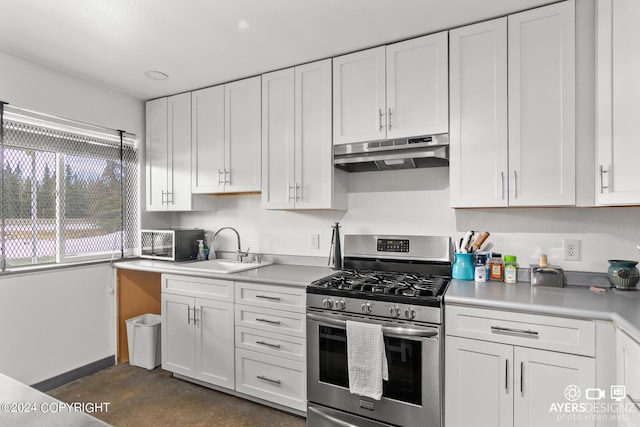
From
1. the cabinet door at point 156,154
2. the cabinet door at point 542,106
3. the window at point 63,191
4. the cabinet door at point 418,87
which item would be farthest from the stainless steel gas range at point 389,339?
the window at point 63,191

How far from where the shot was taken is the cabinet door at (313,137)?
2471mm

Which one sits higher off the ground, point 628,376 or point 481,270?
point 481,270

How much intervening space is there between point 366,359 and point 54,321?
2412 mm

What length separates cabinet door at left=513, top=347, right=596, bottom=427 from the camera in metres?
1.55

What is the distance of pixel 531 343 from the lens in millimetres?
1636

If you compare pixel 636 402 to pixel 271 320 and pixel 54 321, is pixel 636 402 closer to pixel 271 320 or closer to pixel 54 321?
pixel 271 320

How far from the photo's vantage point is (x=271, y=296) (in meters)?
2.29

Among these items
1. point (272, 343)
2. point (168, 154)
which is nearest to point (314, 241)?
point (272, 343)

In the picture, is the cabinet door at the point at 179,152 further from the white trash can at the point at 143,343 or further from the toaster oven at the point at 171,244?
the white trash can at the point at 143,343

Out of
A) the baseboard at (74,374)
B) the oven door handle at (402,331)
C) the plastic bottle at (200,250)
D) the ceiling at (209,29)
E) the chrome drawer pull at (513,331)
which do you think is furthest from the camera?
the plastic bottle at (200,250)

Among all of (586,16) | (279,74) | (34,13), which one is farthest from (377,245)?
(34,13)

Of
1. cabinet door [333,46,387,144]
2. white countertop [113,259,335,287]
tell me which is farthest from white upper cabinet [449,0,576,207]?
white countertop [113,259,335,287]

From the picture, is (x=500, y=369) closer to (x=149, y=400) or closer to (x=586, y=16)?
(x=586, y=16)

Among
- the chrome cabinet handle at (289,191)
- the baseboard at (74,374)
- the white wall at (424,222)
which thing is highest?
the chrome cabinet handle at (289,191)
